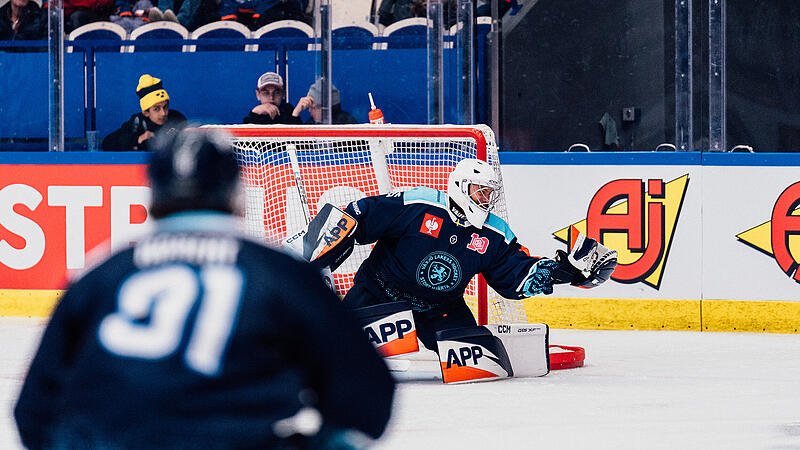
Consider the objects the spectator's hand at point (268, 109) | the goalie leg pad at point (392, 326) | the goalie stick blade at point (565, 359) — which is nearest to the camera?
the goalie leg pad at point (392, 326)

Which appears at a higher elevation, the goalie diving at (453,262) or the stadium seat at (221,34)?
the stadium seat at (221,34)

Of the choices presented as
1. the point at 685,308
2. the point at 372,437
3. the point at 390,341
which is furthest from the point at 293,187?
the point at 372,437

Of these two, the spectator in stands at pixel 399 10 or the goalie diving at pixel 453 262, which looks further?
the spectator in stands at pixel 399 10

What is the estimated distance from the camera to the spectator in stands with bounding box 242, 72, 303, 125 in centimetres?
806

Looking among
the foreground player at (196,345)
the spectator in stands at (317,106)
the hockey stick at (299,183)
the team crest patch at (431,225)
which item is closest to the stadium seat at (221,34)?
the spectator in stands at (317,106)

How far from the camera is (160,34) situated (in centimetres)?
853

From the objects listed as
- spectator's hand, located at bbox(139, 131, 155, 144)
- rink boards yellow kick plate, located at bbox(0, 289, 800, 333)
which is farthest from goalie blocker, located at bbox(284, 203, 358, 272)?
spectator's hand, located at bbox(139, 131, 155, 144)

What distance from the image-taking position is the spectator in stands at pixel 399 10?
8.05 metres

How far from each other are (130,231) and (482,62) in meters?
2.38

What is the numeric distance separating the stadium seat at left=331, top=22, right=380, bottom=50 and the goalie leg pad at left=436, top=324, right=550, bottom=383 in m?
2.81

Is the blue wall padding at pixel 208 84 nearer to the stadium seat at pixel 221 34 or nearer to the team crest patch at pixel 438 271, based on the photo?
the stadium seat at pixel 221 34

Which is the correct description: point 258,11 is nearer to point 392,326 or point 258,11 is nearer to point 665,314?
point 665,314

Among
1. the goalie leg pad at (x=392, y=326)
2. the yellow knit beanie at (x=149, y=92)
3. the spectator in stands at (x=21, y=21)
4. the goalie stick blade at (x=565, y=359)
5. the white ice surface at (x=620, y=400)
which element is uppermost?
the spectator in stands at (x=21, y=21)

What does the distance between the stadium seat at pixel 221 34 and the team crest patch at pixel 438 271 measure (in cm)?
319
